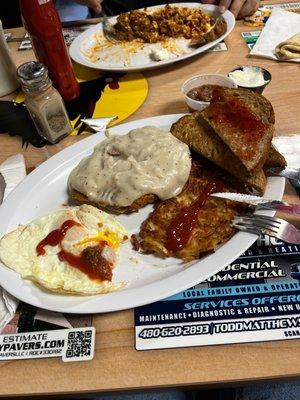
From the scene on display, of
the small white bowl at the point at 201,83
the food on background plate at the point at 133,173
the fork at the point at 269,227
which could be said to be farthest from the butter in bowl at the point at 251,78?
the fork at the point at 269,227

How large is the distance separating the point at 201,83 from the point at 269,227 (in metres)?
1.02

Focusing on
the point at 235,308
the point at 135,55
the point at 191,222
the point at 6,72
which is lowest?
the point at 235,308

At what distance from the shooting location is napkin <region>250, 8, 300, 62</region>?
2.42m

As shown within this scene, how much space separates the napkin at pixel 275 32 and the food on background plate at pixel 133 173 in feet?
3.88

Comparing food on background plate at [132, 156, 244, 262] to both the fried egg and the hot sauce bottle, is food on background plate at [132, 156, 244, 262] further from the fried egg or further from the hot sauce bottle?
the hot sauce bottle

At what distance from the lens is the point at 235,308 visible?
4.05 ft

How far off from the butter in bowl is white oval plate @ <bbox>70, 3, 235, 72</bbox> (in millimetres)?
445

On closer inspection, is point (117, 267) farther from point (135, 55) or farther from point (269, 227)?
point (135, 55)

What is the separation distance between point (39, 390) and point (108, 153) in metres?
0.98

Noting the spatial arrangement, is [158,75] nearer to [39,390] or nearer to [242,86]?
[242,86]

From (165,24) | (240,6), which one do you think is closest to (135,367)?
(165,24)

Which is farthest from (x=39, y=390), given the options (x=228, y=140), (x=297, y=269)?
(x=228, y=140)

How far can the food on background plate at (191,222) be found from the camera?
1380 millimetres

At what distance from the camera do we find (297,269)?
1.31m
